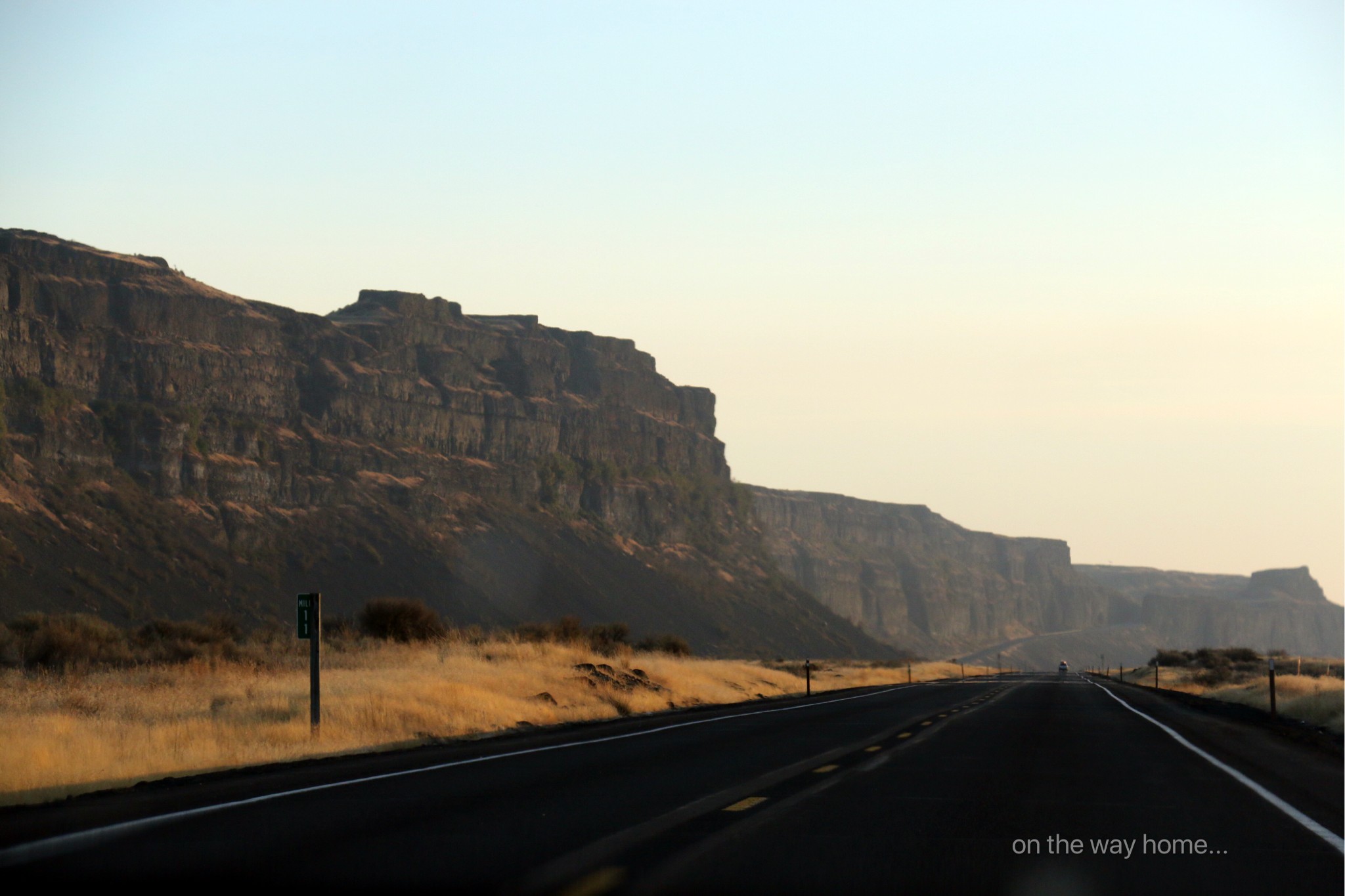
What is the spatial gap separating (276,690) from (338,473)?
291 ft

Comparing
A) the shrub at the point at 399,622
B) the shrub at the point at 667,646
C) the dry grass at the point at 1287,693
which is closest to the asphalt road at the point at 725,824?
the dry grass at the point at 1287,693

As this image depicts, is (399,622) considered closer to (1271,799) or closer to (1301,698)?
(1301,698)

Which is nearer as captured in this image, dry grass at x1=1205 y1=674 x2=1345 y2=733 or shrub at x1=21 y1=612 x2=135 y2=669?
dry grass at x1=1205 y1=674 x2=1345 y2=733

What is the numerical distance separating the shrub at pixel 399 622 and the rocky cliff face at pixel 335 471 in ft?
87.6

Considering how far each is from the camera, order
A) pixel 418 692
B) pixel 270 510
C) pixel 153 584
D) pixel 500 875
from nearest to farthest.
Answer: pixel 500 875
pixel 418 692
pixel 153 584
pixel 270 510

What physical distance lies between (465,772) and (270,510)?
91.5 metres

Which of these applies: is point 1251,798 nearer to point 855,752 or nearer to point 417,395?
point 855,752

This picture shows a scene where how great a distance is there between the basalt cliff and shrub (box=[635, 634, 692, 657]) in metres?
25.6

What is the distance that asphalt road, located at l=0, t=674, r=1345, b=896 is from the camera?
8.80 meters

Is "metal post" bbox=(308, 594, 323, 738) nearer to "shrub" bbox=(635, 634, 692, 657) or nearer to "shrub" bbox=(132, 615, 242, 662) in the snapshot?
"shrub" bbox=(132, 615, 242, 662)

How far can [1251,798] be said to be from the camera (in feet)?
43.5

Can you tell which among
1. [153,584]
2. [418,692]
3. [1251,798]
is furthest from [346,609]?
[1251,798]

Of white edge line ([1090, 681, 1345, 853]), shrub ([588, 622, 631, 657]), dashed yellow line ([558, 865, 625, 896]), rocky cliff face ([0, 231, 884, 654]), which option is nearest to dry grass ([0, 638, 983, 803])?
dashed yellow line ([558, 865, 625, 896])

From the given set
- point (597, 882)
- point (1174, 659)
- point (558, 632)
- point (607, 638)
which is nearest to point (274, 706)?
point (597, 882)
